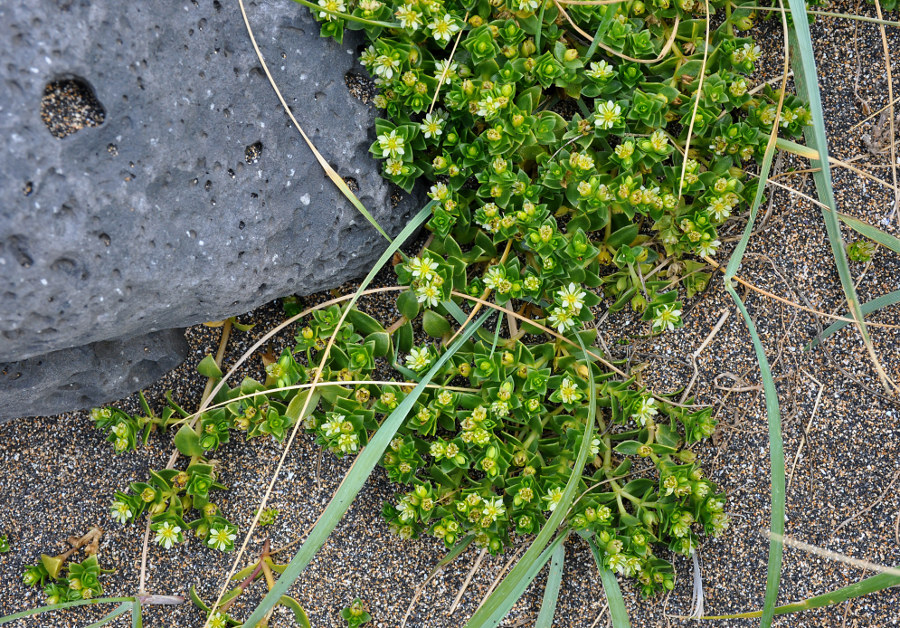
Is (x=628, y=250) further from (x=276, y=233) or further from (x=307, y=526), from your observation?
(x=307, y=526)

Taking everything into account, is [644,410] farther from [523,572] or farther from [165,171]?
[165,171]

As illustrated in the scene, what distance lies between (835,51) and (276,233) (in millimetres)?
2130

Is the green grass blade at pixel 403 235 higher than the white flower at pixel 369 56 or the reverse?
the reverse

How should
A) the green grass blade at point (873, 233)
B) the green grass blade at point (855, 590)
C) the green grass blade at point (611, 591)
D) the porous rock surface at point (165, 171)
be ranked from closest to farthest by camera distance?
the porous rock surface at point (165, 171), the green grass blade at point (855, 590), the green grass blade at point (611, 591), the green grass blade at point (873, 233)

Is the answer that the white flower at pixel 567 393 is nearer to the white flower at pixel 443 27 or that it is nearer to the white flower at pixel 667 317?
the white flower at pixel 667 317

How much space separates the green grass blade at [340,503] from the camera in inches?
81.0

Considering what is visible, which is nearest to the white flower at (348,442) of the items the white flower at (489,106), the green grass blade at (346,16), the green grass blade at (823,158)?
the white flower at (489,106)

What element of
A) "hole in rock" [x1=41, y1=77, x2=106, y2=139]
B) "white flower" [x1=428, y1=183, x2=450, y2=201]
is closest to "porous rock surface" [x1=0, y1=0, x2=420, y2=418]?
"hole in rock" [x1=41, y1=77, x2=106, y2=139]

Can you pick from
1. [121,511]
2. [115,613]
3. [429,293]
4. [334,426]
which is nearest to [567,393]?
[429,293]

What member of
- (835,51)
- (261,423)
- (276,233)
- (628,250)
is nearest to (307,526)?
(261,423)

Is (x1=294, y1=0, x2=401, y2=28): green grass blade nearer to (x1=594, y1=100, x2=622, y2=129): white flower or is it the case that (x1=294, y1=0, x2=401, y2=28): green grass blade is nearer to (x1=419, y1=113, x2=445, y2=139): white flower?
(x1=419, y1=113, x2=445, y2=139): white flower

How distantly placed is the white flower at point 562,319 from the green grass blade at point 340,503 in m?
0.47

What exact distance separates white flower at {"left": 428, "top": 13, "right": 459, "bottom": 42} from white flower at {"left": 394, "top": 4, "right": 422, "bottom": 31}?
0.05 meters

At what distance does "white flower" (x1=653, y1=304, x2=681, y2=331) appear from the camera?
94.3 inches
